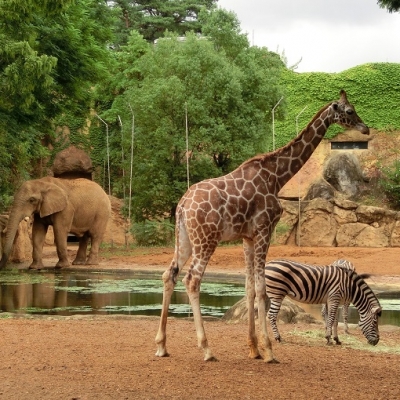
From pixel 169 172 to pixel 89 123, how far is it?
11.7m

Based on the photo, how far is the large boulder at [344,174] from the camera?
34156 mm

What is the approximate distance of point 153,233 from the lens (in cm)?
2981

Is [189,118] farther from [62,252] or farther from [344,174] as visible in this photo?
[62,252]

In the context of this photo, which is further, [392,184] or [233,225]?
[392,184]

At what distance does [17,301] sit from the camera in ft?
49.8

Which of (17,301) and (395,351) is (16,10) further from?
(395,351)

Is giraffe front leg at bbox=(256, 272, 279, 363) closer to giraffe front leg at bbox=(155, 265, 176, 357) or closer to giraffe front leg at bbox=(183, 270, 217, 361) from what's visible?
giraffe front leg at bbox=(183, 270, 217, 361)

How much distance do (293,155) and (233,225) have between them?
1144mm

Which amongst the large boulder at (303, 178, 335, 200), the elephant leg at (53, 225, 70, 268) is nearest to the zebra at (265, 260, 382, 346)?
the elephant leg at (53, 225, 70, 268)

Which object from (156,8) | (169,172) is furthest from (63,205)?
(156,8)

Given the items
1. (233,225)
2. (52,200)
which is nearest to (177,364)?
(233,225)

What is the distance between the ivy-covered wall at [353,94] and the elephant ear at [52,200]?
51.7ft

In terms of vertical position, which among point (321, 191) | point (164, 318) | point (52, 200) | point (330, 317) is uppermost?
point (321, 191)

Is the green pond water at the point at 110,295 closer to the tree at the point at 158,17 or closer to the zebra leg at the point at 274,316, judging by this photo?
the zebra leg at the point at 274,316
